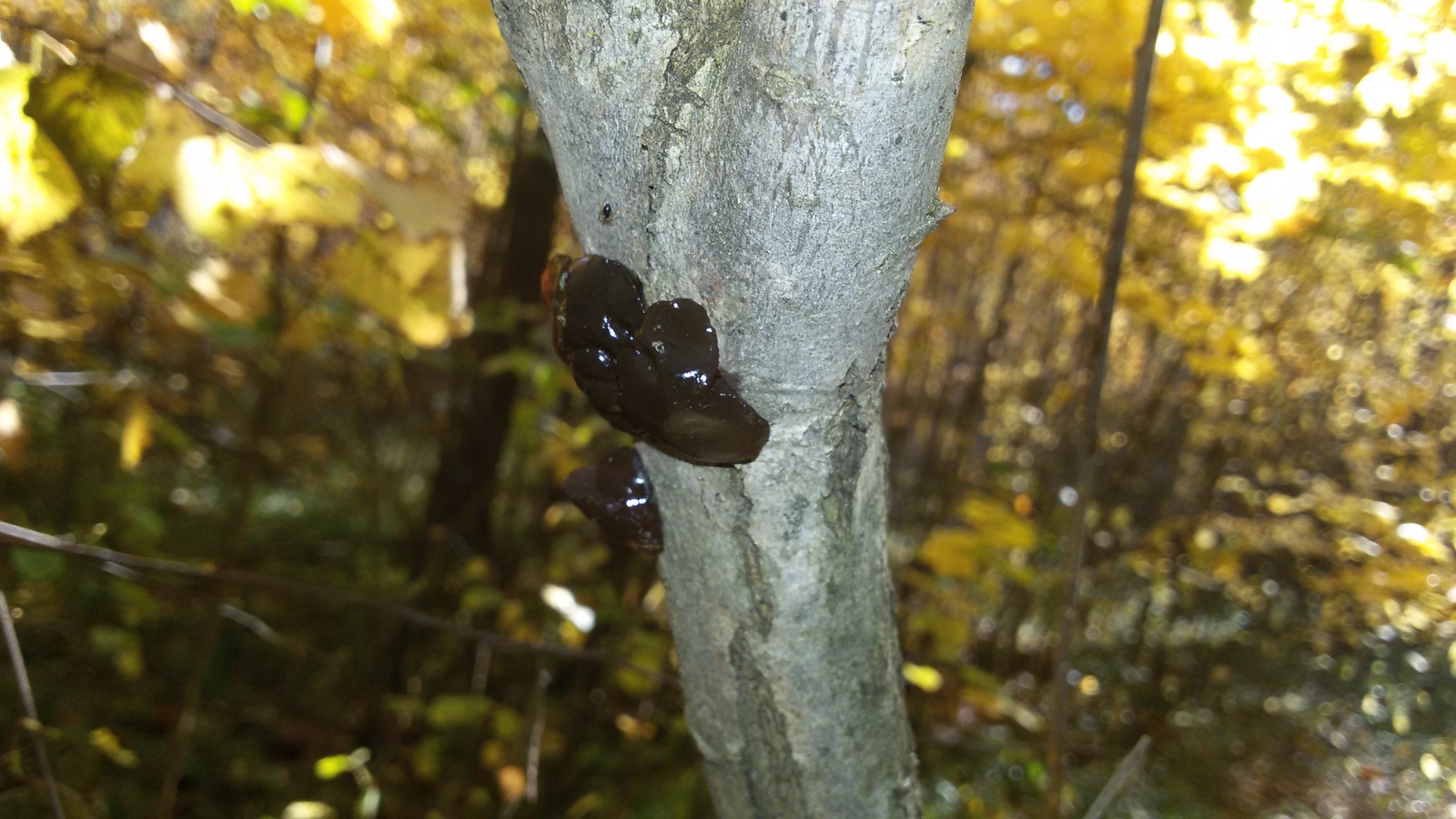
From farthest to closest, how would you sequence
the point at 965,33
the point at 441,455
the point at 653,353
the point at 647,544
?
the point at 441,455 < the point at 647,544 < the point at 653,353 < the point at 965,33

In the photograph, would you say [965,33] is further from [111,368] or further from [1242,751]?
[111,368]

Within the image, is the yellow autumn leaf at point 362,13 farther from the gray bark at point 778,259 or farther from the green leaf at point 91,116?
the gray bark at point 778,259

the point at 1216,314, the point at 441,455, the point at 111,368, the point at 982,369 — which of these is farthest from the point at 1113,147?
the point at 111,368

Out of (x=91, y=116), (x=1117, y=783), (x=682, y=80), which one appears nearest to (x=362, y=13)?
(x=91, y=116)

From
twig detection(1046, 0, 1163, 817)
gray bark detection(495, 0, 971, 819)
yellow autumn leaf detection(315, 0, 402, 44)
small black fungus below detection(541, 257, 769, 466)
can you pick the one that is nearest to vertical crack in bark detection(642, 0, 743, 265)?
gray bark detection(495, 0, 971, 819)

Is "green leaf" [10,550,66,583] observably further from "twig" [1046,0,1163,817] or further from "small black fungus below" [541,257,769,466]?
"twig" [1046,0,1163,817]

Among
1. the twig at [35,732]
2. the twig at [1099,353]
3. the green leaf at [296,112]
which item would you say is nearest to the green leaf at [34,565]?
the twig at [35,732]
